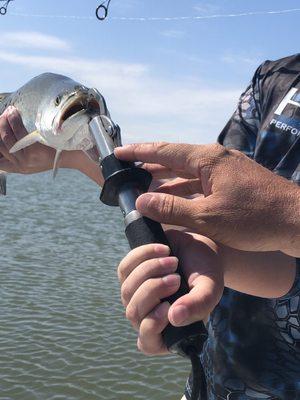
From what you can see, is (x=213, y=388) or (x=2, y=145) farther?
(x=2, y=145)

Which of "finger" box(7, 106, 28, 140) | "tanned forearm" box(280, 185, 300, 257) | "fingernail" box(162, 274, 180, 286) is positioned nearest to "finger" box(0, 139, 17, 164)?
"finger" box(7, 106, 28, 140)

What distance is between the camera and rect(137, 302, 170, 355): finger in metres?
1.37

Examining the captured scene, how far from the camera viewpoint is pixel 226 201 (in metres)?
1.58

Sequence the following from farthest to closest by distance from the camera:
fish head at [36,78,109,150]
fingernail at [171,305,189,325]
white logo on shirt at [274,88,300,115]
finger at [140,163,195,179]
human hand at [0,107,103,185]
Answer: human hand at [0,107,103,185] → white logo on shirt at [274,88,300,115] → fish head at [36,78,109,150] → finger at [140,163,195,179] → fingernail at [171,305,189,325]

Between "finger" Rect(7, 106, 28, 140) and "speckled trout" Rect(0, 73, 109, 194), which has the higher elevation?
"speckled trout" Rect(0, 73, 109, 194)

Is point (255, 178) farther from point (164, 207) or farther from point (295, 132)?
point (295, 132)

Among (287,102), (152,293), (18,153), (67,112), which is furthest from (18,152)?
(152,293)

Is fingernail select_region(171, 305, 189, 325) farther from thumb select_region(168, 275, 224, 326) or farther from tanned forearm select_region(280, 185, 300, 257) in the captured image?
tanned forearm select_region(280, 185, 300, 257)

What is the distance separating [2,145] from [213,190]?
247 cm

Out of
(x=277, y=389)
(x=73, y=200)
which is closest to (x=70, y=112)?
(x=277, y=389)

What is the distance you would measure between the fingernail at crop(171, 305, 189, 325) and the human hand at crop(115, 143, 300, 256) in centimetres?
33

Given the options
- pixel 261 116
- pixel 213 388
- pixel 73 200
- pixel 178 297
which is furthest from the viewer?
pixel 73 200

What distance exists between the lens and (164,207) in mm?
1591

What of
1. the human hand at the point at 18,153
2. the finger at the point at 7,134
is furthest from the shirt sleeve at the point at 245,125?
the finger at the point at 7,134
